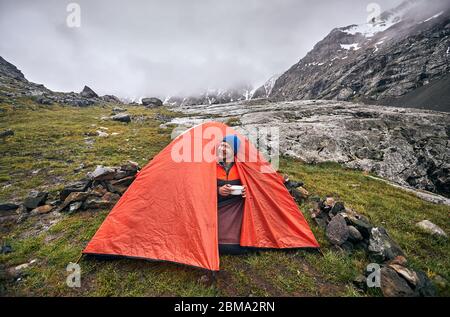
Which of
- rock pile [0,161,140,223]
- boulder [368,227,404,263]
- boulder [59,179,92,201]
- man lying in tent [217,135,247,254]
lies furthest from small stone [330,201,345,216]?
boulder [59,179,92,201]

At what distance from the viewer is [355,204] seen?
8.11m

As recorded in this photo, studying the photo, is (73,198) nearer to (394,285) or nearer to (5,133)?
(394,285)

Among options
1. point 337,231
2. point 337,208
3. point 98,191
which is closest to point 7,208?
point 98,191

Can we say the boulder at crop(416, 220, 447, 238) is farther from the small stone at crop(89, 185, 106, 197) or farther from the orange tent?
the small stone at crop(89, 185, 106, 197)

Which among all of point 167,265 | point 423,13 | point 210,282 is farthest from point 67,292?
point 423,13

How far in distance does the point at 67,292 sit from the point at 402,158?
60.9 feet

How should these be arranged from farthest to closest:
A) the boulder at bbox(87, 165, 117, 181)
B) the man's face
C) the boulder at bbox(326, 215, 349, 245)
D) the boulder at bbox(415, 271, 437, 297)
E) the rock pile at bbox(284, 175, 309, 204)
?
the rock pile at bbox(284, 175, 309, 204) < the boulder at bbox(87, 165, 117, 181) < the man's face < the boulder at bbox(326, 215, 349, 245) < the boulder at bbox(415, 271, 437, 297)

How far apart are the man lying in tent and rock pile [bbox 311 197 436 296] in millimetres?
2639

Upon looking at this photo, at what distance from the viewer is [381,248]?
476 centimetres

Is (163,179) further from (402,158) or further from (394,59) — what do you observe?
(394,59)

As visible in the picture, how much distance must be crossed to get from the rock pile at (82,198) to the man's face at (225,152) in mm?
4266

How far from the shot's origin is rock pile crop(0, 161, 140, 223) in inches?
273

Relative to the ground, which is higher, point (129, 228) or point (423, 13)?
point (423, 13)

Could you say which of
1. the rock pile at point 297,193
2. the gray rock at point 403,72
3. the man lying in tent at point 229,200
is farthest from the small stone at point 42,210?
the gray rock at point 403,72
